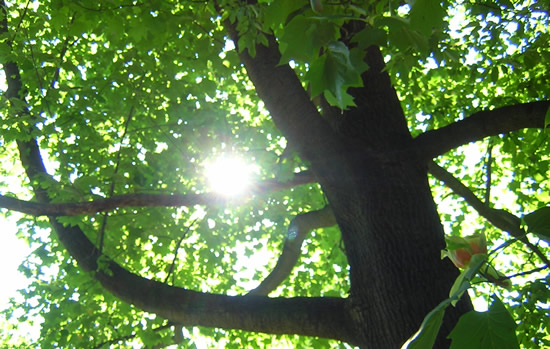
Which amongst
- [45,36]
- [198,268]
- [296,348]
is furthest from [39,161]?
[296,348]

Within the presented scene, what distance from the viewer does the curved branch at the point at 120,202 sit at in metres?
3.12

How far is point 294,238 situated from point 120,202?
1675 millimetres

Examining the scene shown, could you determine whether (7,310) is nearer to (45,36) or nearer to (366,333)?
(45,36)

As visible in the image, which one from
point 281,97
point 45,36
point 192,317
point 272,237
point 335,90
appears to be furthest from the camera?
point 272,237

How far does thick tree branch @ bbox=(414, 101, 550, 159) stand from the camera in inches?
113

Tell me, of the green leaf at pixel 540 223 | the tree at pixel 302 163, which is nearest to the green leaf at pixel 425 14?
the tree at pixel 302 163

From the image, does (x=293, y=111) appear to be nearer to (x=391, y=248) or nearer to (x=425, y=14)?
(x=391, y=248)

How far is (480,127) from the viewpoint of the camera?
3.00 m

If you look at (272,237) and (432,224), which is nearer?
(432,224)

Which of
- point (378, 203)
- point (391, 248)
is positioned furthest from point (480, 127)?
point (391, 248)

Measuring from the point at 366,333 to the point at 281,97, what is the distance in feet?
5.06

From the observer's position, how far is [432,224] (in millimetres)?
2766

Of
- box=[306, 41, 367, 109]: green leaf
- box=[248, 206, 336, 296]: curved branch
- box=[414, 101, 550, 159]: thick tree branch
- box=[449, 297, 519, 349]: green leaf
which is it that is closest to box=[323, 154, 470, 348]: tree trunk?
box=[414, 101, 550, 159]: thick tree branch

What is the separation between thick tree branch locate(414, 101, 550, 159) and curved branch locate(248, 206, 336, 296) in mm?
1310
